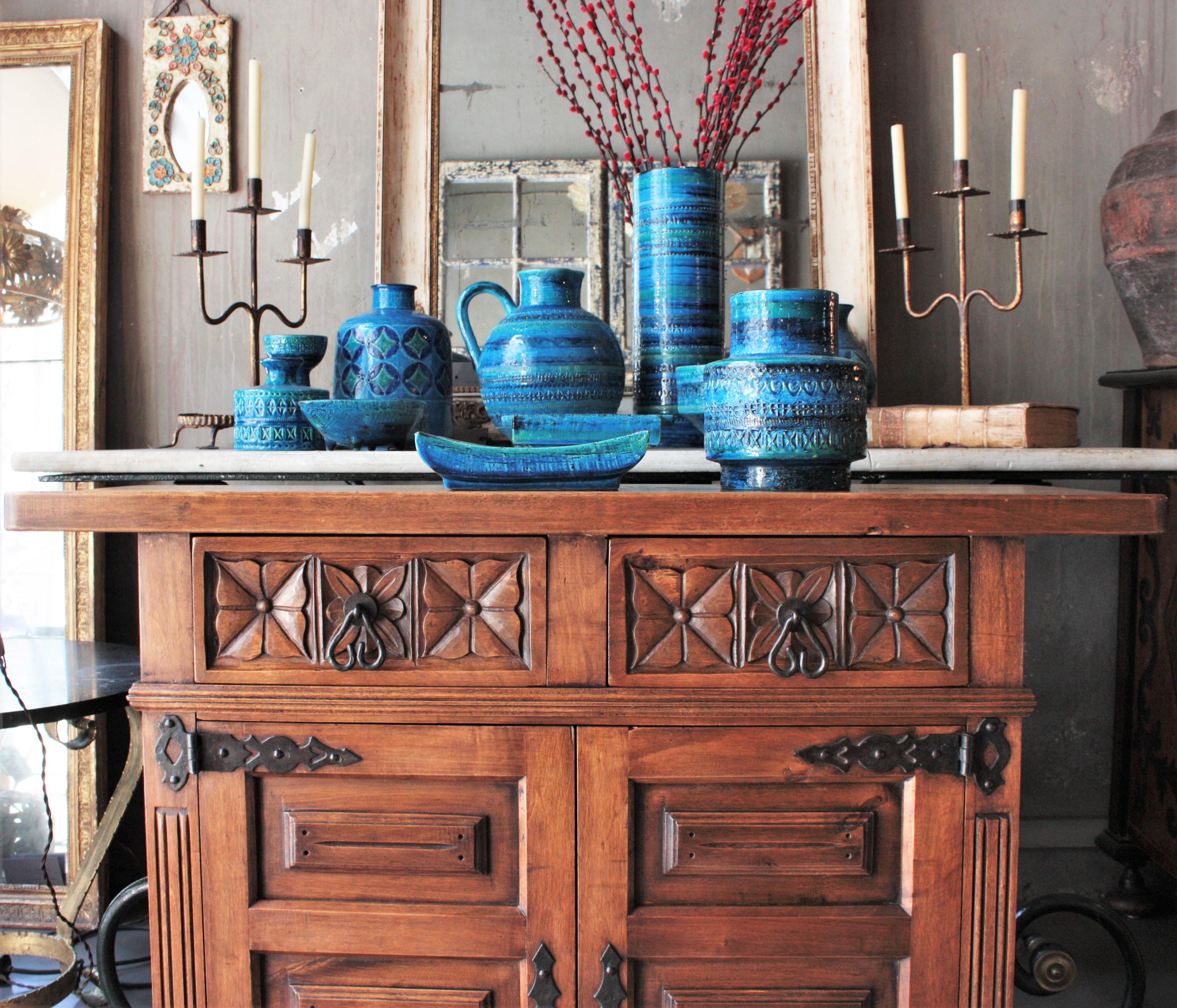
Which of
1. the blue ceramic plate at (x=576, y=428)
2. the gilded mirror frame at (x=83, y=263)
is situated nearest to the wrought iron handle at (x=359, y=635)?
the blue ceramic plate at (x=576, y=428)

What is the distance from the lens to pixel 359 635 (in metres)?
0.91

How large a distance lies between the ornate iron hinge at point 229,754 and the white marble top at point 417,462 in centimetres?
47

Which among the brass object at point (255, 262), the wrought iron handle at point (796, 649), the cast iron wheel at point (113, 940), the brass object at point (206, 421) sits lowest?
the cast iron wheel at point (113, 940)

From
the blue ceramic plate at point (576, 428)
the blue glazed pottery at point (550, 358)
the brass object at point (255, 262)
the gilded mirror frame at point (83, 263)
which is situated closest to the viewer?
the blue ceramic plate at point (576, 428)

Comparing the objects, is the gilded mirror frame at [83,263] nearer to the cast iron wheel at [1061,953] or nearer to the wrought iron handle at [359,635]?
the wrought iron handle at [359,635]

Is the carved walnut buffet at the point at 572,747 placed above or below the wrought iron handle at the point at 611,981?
above

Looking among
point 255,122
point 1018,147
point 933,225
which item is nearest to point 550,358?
point 255,122

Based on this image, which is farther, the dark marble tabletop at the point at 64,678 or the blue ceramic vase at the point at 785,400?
the dark marble tabletop at the point at 64,678

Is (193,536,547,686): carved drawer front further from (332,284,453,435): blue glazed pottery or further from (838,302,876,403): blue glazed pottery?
(838,302,876,403): blue glazed pottery

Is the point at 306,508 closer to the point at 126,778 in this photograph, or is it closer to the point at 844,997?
the point at 844,997

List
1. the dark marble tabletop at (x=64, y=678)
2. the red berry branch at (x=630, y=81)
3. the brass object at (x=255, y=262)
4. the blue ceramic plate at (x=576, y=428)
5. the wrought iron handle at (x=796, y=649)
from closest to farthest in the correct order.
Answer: the wrought iron handle at (x=796, y=649) → the blue ceramic plate at (x=576, y=428) → the dark marble tabletop at (x=64, y=678) → the brass object at (x=255, y=262) → the red berry branch at (x=630, y=81)

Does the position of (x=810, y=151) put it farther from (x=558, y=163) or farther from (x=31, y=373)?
(x=31, y=373)

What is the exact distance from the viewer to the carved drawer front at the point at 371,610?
902mm

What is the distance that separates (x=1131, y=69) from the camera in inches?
67.8
